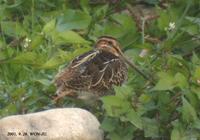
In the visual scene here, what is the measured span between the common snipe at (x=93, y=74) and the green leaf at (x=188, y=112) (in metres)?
0.73

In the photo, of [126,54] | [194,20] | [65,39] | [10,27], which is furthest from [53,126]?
[10,27]

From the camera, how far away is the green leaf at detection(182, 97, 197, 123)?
5543 millimetres

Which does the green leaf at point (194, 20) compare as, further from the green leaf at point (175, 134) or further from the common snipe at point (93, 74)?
the green leaf at point (175, 134)

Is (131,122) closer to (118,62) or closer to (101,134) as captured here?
(101,134)

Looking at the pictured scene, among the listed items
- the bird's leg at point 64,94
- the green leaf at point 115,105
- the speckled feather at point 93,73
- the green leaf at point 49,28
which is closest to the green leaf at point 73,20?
the green leaf at point 49,28

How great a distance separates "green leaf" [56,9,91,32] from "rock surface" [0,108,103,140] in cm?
168

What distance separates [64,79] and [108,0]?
7.86 feet

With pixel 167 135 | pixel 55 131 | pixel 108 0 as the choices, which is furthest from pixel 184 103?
pixel 108 0

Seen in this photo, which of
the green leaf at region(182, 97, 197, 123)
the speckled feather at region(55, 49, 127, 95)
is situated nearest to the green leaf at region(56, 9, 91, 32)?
the speckled feather at region(55, 49, 127, 95)

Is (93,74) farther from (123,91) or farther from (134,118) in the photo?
(134,118)

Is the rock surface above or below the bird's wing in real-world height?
above

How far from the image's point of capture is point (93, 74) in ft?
20.2

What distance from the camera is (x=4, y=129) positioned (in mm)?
5414

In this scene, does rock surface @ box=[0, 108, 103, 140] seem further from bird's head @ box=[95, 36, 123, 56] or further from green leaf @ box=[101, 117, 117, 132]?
bird's head @ box=[95, 36, 123, 56]
